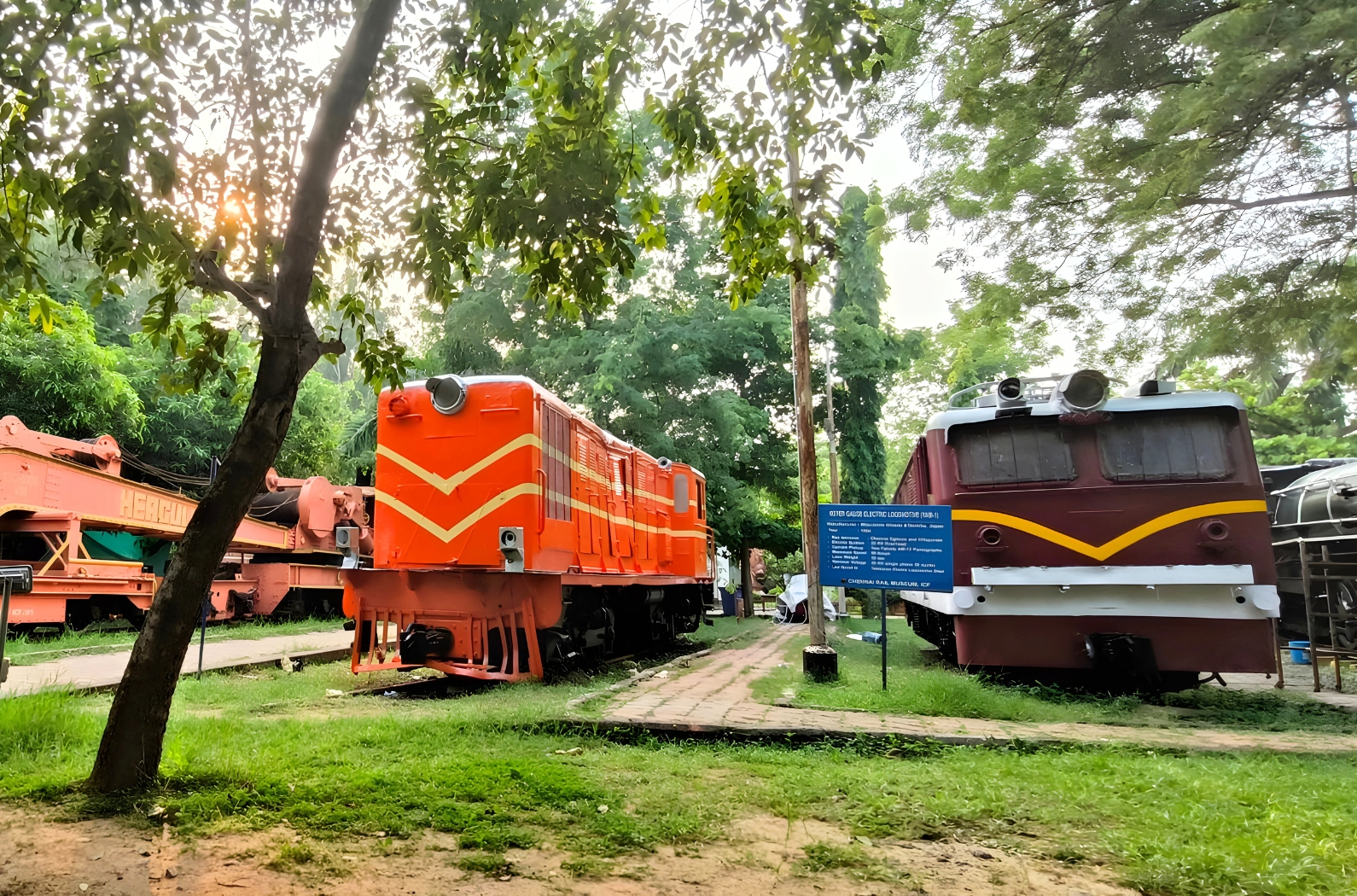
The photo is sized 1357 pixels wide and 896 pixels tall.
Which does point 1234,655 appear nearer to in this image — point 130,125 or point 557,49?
point 557,49

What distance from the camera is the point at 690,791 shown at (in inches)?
168

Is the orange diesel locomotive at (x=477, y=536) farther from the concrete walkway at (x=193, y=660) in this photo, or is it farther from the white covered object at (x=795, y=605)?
the white covered object at (x=795, y=605)

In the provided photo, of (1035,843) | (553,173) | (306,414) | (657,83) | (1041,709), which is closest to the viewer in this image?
(1035,843)

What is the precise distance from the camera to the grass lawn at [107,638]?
10.2 meters

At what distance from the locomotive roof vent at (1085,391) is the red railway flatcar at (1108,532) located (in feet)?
0.04

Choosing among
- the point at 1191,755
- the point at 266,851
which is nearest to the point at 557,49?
the point at 266,851

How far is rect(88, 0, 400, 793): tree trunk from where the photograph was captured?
390 cm

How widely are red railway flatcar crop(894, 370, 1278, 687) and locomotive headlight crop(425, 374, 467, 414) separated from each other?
5.21 metres

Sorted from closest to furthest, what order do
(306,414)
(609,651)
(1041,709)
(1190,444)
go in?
1. (1041,709)
2. (1190,444)
3. (609,651)
4. (306,414)

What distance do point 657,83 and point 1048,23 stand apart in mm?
4740

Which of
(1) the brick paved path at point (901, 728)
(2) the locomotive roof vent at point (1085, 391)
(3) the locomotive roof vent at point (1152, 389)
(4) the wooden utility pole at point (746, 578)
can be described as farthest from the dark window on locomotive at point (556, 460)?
(4) the wooden utility pole at point (746, 578)

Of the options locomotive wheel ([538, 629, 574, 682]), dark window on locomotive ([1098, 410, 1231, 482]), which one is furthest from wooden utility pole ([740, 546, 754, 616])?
dark window on locomotive ([1098, 410, 1231, 482])

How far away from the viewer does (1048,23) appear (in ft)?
23.3

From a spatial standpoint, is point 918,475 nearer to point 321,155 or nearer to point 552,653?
point 552,653
